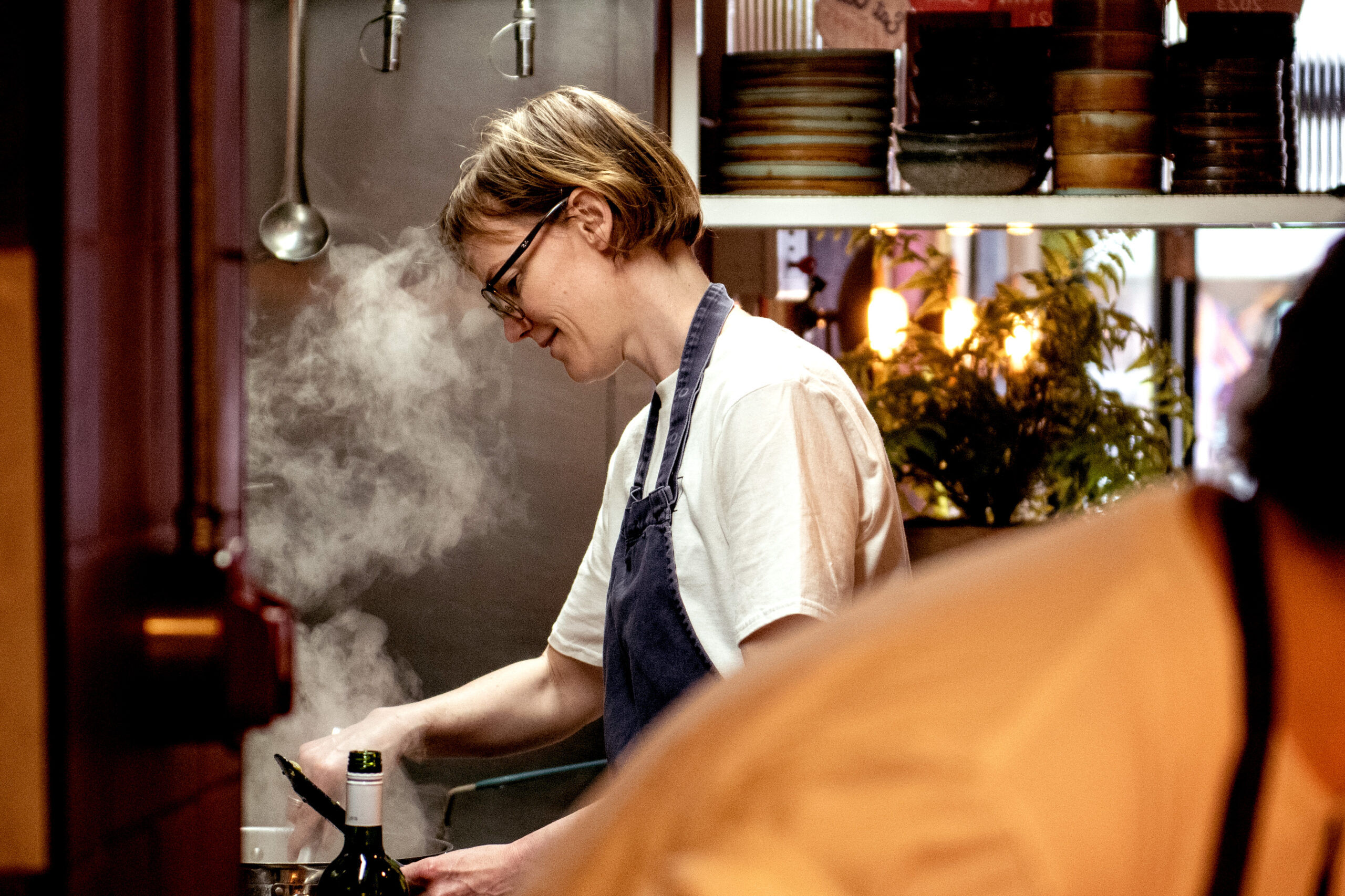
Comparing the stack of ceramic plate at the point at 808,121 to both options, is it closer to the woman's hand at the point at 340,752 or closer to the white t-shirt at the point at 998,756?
the woman's hand at the point at 340,752

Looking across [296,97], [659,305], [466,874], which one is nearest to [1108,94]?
[659,305]

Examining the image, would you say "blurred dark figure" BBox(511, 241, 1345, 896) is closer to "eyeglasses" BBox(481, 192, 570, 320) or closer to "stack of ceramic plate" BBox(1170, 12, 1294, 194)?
"eyeglasses" BBox(481, 192, 570, 320)

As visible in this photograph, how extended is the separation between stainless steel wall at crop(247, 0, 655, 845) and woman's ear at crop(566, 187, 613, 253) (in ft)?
2.11

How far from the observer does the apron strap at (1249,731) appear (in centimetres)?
39

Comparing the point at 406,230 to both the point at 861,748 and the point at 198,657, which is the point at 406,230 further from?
the point at 861,748

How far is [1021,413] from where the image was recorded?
256 cm

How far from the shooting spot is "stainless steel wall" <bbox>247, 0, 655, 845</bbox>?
235 cm

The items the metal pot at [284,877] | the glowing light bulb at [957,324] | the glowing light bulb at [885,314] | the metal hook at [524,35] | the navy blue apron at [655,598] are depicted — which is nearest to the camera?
the metal pot at [284,877]

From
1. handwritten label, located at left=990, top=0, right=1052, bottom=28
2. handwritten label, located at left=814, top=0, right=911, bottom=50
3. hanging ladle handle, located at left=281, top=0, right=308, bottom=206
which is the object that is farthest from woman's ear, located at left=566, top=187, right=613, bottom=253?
handwritten label, located at left=990, top=0, right=1052, bottom=28

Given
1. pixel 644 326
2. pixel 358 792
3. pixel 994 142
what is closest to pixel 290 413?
pixel 644 326

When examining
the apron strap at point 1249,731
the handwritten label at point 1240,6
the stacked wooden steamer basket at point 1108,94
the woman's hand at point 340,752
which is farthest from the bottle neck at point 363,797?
the handwritten label at point 1240,6

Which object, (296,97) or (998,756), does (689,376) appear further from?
→ (998,756)

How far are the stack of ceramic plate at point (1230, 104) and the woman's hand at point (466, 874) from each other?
1592 mm

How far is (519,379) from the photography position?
7.78 ft
